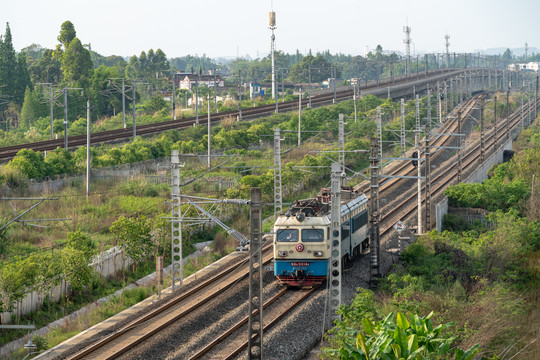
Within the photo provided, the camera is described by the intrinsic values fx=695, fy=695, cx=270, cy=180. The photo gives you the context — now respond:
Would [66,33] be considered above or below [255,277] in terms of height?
above

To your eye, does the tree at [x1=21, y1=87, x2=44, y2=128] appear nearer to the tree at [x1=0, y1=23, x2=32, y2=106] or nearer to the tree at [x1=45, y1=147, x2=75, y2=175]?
the tree at [x1=0, y1=23, x2=32, y2=106]

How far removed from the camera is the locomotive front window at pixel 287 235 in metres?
26.2

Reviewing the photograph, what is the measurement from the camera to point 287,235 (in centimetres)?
2627

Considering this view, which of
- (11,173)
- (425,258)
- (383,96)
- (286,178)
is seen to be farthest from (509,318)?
(383,96)

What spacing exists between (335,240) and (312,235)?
9.58 ft

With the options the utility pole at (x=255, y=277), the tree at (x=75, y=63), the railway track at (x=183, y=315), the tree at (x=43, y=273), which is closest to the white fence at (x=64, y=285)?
the tree at (x=43, y=273)

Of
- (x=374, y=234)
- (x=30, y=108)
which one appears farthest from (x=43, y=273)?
(x=30, y=108)

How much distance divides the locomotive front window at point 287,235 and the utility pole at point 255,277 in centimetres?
672

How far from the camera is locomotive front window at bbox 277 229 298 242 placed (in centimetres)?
2617

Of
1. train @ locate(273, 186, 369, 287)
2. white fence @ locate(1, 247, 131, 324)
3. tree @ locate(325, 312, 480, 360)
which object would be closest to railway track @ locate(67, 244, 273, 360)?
train @ locate(273, 186, 369, 287)

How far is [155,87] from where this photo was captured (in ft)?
420

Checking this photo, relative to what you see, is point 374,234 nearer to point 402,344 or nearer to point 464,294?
point 464,294

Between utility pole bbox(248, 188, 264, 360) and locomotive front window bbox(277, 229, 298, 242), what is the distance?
22.1ft

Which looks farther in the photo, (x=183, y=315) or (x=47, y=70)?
(x=47, y=70)
